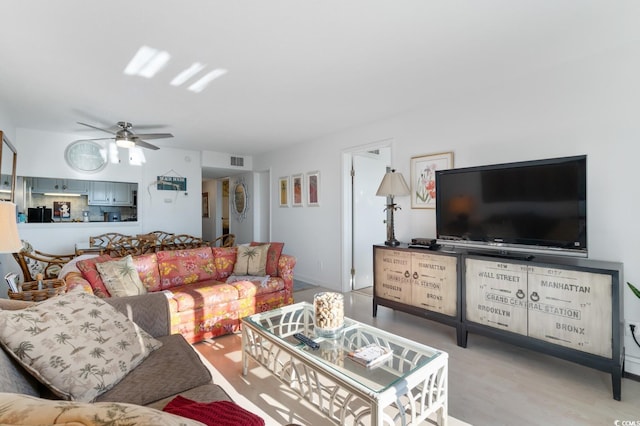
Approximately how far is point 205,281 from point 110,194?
9.43 feet

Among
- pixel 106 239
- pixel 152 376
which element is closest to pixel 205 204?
pixel 106 239

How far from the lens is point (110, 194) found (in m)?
5.05

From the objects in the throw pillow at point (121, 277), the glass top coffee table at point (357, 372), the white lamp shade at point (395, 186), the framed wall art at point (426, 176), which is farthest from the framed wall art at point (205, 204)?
the glass top coffee table at point (357, 372)

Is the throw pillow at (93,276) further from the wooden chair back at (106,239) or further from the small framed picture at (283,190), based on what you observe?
the small framed picture at (283,190)

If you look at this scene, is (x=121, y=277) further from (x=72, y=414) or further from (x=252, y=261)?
(x=72, y=414)

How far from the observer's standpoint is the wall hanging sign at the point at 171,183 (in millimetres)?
5508

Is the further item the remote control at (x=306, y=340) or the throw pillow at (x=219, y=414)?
the remote control at (x=306, y=340)

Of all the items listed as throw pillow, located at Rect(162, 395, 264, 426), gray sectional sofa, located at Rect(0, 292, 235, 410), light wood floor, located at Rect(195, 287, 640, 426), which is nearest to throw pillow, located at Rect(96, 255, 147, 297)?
light wood floor, located at Rect(195, 287, 640, 426)

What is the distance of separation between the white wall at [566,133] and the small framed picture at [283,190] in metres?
2.14

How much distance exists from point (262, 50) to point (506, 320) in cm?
287

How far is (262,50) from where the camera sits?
7.35 ft

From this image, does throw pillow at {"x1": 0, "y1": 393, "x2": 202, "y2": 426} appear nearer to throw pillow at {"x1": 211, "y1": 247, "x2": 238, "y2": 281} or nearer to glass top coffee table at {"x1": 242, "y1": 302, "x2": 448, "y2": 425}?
glass top coffee table at {"x1": 242, "y1": 302, "x2": 448, "y2": 425}

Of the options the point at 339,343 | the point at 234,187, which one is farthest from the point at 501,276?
the point at 234,187

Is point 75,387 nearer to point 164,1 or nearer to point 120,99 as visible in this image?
point 164,1
